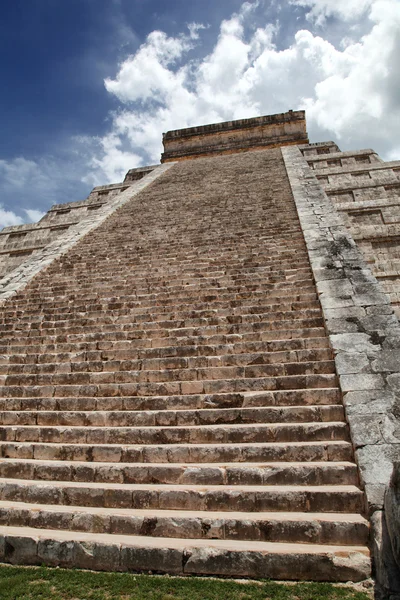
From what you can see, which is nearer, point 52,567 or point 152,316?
point 52,567

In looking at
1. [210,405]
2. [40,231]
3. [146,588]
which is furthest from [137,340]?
[40,231]

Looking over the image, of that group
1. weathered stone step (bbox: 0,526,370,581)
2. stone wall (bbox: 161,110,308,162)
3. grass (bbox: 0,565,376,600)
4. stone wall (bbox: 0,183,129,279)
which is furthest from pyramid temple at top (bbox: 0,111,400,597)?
stone wall (bbox: 161,110,308,162)

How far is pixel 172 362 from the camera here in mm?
5129

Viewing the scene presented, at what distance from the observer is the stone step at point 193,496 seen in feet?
10.3

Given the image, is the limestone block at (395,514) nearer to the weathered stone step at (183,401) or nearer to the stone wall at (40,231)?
the weathered stone step at (183,401)

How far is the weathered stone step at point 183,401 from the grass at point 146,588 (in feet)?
5.90

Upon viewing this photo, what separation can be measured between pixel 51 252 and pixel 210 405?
24.4ft

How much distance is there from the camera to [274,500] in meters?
3.20

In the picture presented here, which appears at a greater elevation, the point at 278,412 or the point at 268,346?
the point at 268,346

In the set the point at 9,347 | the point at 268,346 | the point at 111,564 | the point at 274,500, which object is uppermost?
the point at 9,347

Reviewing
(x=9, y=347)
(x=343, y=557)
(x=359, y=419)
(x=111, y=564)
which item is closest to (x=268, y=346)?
(x=359, y=419)

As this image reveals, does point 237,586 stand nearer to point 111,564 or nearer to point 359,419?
point 111,564

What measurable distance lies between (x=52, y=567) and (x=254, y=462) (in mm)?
1892

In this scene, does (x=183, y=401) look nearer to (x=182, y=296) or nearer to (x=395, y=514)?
(x=395, y=514)
